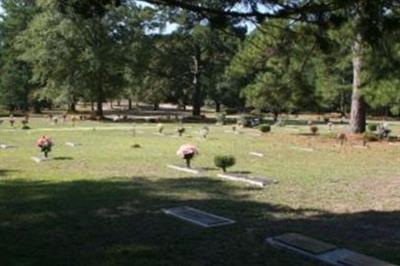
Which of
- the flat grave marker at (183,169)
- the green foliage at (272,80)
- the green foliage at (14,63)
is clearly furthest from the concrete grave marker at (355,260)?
the green foliage at (14,63)

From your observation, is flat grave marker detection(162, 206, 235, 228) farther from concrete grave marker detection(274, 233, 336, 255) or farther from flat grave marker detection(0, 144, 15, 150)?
flat grave marker detection(0, 144, 15, 150)

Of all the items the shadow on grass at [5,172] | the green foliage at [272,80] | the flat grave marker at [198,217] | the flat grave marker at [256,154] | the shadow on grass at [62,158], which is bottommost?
the shadow on grass at [5,172]

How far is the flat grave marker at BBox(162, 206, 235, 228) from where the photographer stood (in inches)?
354

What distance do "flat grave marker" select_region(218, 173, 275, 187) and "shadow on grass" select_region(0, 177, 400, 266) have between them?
0.65 meters

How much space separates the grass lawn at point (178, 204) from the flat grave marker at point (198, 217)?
18 centimetres

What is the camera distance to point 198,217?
9391 millimetres

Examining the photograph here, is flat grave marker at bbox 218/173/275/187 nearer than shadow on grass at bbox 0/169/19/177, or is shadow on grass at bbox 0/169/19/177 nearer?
flat grave marker at bbox 218/173/275/187

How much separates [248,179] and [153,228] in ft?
17.3

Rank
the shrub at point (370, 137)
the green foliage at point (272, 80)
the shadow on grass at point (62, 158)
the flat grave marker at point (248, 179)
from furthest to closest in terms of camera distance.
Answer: the green foliage at point (272, 80) → the shrub at point (370, 137) → the shadow on grass at point (62, 158) → the flat grave marker at point (248, 179)

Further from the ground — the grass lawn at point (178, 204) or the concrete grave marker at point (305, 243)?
the concrete grave marker at point (305, 243)

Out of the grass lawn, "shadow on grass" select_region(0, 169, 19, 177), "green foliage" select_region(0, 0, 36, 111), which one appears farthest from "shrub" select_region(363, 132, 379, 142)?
"green foliage" select_region(0, 0, 36, 111)

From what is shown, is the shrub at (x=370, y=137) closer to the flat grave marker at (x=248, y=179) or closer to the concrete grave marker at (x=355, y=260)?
the flat grave marker at (x=248, y=179)

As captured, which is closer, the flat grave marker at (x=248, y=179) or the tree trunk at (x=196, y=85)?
the flat grave marker at (x=248, y=179)

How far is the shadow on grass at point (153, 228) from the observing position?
7.18m
